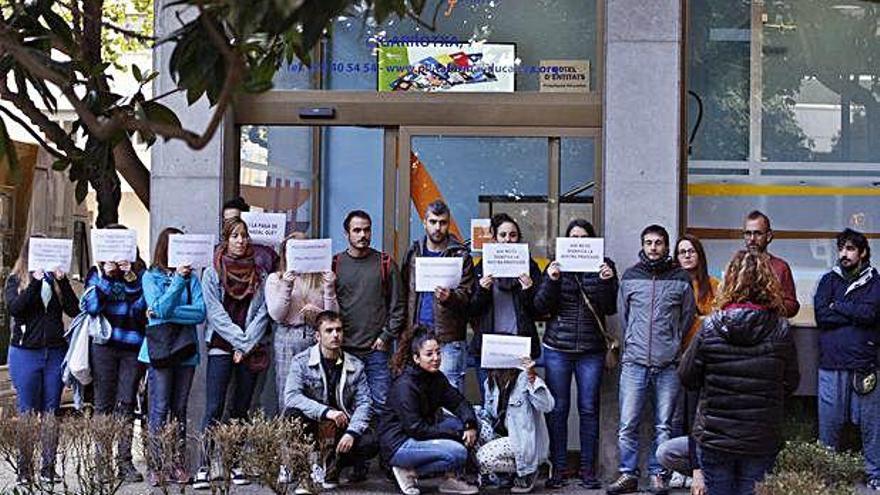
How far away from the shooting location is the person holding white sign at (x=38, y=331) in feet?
40.4

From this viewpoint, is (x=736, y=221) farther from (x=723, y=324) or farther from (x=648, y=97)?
(x=723, y=324)

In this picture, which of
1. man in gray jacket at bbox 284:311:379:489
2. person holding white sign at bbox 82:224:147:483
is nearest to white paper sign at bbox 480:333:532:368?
man in gray jacket at bbox 284:311:379:489

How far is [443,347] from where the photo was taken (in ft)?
38.6

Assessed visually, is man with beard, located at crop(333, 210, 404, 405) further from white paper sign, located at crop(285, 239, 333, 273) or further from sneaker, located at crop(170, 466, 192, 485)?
sneaker, located at crop(170, 466, 192, 485)

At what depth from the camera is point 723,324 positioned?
8.67 meters

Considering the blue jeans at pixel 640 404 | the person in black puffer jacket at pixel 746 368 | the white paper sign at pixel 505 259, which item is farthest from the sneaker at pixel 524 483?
the person in black puffer jacket at pixel 746 368

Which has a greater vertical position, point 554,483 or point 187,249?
point 187,249

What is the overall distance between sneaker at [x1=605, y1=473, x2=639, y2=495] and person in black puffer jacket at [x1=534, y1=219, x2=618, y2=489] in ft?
0.94

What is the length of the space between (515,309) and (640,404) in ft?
3.91

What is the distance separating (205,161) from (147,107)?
6.07 meters

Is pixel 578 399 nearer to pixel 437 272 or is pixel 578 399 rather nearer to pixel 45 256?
pixel 437 272

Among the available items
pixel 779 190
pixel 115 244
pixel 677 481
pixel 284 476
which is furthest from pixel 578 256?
pixel 115 244

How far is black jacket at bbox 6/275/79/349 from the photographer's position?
12305mm

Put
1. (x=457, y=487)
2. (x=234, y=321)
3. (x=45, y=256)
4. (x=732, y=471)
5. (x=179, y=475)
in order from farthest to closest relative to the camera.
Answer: (x=45, y=256)
(x=234, y=321)
(x=457, y=487)
(x=179, y=475)
(x=732, y=471)
